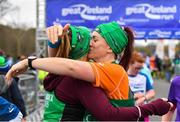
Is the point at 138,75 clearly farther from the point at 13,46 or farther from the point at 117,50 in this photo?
the point at 13,46

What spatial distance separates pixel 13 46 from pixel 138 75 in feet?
139

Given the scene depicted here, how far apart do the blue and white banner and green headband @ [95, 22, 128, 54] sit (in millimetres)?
7853

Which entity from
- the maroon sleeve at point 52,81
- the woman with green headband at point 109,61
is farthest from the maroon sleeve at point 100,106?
the maroon sleeve at point 52,81

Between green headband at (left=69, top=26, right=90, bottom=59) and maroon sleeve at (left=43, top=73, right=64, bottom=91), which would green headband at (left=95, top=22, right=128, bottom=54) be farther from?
maroon sleeve at (left=43, top=73, right=64, bottom=91)

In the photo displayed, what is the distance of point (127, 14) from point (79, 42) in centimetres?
829

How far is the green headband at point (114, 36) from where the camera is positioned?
3.02 metres

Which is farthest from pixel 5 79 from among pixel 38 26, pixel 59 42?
pixel 38 26

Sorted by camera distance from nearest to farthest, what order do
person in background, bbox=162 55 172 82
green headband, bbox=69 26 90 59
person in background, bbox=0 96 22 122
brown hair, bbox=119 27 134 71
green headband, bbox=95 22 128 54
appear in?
1. green headband, bbox=69 26 90 59
2. green headband, bbox=95 22 128 54
3. brown hair, bbox=119 27 134 71
4. person in background, bbox=0 96 22 122
5. person in background, bbox=162 55 172 82

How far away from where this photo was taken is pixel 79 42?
2883 millimetres

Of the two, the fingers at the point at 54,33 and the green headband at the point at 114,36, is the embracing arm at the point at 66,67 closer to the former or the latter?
the fingers at the point at 54,33

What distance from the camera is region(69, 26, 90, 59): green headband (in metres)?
2.86

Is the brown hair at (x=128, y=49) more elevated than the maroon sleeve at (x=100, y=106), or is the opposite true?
the brown hair at (x=128, y=49)

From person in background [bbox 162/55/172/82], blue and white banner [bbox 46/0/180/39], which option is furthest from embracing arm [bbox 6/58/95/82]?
person in background [bbox 162/55/172/82]

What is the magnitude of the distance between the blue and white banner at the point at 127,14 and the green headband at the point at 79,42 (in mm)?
8021
